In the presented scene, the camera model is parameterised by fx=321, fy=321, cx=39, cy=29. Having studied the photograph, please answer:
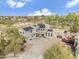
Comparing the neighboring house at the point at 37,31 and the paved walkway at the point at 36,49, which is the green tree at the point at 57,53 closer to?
the paved walkway at the point at 36,49

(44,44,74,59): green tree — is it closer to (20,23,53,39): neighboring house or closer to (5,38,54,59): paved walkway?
(5,38,54,59): paved walkway

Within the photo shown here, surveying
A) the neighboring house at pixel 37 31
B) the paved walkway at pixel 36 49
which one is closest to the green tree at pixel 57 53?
the paved walkway at pixel 36 49

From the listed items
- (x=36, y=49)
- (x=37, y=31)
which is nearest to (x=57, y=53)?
(x=36, y=49)

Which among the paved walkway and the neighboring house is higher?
the neighboring house

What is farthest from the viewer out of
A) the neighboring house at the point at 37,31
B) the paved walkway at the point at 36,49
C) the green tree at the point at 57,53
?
the neighboring house at the point at 37,31

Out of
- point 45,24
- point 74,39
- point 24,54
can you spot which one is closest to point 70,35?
point 74,39

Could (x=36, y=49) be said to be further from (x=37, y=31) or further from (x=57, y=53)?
(x=57, y=53)

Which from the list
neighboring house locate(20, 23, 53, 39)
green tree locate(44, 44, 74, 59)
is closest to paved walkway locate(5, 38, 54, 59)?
neighboring house locate(20, 23, 53, 39)

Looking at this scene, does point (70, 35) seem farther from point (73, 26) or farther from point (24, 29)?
point (24, 29)

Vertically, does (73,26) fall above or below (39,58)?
above
